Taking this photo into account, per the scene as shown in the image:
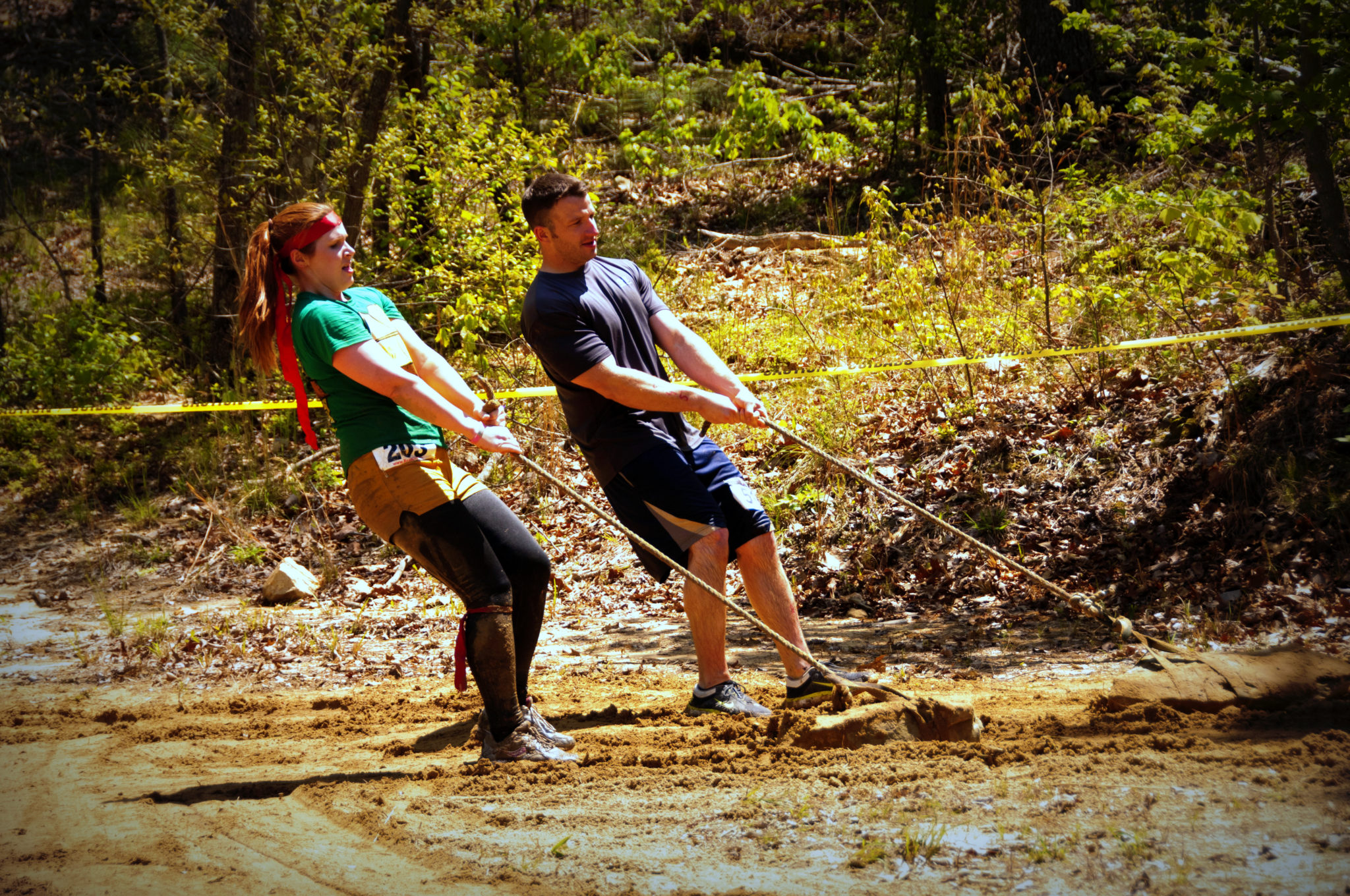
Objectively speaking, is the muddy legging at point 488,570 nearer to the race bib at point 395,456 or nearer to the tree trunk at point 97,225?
the race bib at point 395,456

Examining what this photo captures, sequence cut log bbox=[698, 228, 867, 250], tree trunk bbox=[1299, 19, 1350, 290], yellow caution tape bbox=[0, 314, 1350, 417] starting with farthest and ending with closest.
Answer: cut log bbox=[698, 228, 867, 250] → tree trunk bbox=[1299, 19, 1350, 290] → yellow caution tape bbox=[0, 314, 1350, 417]

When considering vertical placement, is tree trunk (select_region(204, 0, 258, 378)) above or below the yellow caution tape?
above

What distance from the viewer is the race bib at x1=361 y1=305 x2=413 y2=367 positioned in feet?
12.0

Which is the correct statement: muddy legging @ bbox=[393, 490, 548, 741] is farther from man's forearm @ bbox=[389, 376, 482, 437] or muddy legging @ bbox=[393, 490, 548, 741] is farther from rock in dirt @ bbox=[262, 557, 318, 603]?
rock in dirt @ bbox=[262, 557, 318, 603]

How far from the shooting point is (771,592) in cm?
397

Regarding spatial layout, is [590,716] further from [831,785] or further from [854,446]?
[854,446]

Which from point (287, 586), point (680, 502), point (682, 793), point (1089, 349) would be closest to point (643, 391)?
point (680, 502)

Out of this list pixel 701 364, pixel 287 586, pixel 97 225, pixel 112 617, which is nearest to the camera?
pixel 701 364

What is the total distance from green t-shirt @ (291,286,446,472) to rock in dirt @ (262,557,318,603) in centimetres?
384

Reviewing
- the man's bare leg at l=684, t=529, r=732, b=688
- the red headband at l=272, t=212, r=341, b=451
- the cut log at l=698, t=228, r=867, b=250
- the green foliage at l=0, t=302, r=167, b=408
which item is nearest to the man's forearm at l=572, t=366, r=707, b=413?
the man's bare leg at l=684, t=529, r=732, b=688

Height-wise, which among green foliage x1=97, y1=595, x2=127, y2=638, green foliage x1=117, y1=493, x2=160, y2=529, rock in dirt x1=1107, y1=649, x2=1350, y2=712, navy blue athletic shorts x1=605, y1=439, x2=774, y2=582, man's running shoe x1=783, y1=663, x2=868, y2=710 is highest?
navy blue athletic shorts x1=605, y1=439, x2=774, y2=582

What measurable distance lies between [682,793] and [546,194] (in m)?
2.36

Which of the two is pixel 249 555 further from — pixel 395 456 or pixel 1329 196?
pixel 1329 196

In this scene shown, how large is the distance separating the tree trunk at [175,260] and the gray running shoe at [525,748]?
830 cm
